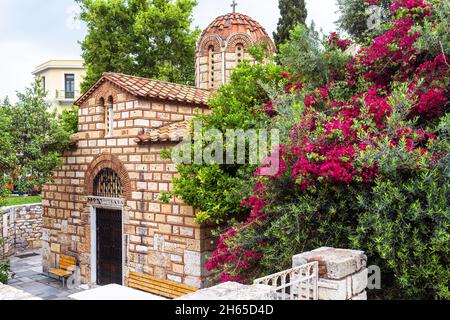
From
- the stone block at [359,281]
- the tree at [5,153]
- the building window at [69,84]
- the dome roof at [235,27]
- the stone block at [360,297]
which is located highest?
the building window at [69,84]

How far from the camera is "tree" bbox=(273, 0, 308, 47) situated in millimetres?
19141

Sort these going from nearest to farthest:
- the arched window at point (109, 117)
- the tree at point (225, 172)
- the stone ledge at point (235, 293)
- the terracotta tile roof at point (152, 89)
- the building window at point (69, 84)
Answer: the stone ledge at point (235, 293) < the tree at point (225, 172) < the terracotta tile roof at point (152, 89) < the arched window at point (109, 117) < the building window at point (69, 84)

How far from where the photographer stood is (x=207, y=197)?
7266 mm

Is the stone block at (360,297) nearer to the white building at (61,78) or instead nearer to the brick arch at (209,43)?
the brick arch at (209,43)

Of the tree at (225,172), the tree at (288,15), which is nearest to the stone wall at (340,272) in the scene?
the tree at (225,172)

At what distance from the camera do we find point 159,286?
8703 mm

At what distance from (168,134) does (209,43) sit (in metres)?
6.53

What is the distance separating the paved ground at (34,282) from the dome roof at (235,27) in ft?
29.4

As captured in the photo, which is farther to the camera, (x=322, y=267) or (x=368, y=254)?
(x=368, y=254)

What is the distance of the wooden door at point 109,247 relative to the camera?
9750 mm

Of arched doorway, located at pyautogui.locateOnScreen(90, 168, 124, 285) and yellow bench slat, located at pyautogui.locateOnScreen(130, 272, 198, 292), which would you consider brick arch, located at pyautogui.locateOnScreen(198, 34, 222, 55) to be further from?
yellow bench slat, located at pyautogui.locateOnScreen(130, 272, 198, 292)

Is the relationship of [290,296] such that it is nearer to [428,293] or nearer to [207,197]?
[428,293]

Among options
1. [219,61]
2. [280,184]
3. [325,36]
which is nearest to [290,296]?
[280,184]

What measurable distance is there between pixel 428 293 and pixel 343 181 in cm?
148
